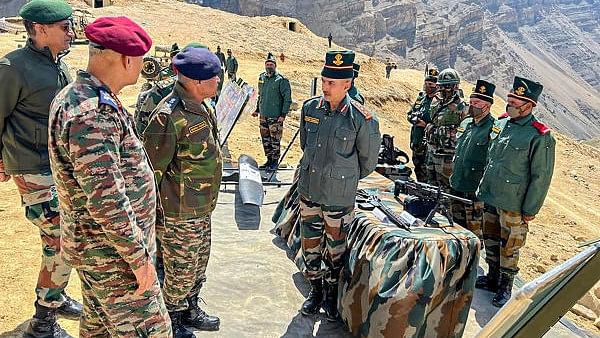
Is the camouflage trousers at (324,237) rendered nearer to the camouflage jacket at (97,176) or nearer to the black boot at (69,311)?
the black boot at (69,311)

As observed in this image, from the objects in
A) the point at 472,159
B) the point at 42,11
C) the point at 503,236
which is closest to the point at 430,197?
the point at 503,236

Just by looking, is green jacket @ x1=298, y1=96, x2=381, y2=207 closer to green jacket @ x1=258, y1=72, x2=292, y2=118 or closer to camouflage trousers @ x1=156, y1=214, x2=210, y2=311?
camouflage trousers @ x1=156, y1=214, x2=210, y2=311

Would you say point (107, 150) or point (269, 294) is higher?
point (107, 150)

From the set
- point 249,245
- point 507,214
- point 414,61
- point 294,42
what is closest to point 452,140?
point 507,214

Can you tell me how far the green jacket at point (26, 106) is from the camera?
11.8 feet

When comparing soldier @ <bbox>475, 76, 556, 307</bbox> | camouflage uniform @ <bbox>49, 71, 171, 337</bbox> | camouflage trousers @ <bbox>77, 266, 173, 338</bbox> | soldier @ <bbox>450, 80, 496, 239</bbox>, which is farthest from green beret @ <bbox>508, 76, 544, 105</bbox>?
camouflage trousers @ <bbox>77, 266, 173, 338</bbox>

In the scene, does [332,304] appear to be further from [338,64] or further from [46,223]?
[46,223]

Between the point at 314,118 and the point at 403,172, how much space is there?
7.57ft

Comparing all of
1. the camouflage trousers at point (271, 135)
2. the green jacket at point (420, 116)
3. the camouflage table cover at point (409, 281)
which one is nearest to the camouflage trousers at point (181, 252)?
the camouflage table cover at point (409, 281)

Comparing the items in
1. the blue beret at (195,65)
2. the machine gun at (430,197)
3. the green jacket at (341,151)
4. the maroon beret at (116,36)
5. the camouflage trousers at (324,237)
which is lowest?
the camouflage trousers at (324,237)

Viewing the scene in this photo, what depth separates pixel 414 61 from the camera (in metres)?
102

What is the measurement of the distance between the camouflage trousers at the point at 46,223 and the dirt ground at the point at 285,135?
1.50ft

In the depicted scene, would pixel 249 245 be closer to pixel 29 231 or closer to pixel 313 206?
pixel 313 206

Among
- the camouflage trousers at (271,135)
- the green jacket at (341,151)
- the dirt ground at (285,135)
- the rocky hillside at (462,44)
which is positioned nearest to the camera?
the green jacket at (341,151)
